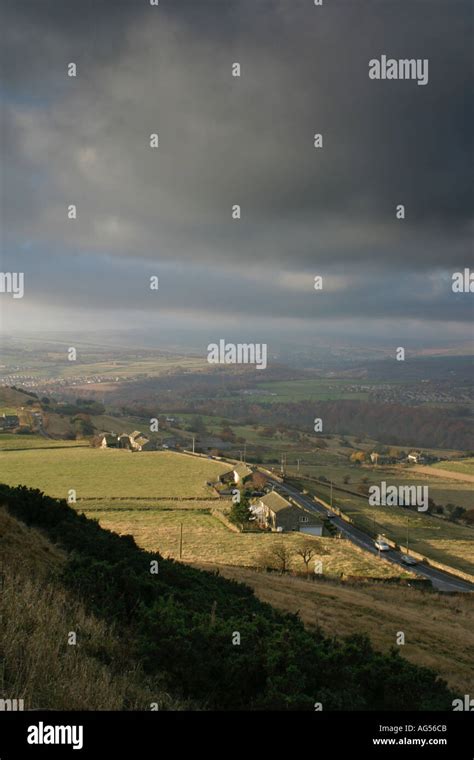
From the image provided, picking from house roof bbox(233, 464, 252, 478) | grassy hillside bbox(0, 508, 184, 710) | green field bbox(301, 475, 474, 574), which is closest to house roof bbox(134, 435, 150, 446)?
house roof bbox(233, 464, 252, 478)

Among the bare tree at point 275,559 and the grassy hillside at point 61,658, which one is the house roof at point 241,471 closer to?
the bare tree at point 275,559

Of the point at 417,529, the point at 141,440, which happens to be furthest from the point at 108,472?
the point at 417,529

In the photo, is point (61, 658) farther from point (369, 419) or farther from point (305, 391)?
point (305, 391)

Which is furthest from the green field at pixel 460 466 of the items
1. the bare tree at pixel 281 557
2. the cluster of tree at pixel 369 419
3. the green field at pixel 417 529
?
the bare tree at pixel 281 557

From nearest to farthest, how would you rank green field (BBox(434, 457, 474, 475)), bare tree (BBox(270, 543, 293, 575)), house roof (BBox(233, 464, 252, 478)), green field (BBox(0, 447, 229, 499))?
1. bare tree (BBox(270, 543, 293, 575))
2. green field (BBox(0, 447, 229, 499))
3. house roof (BBox(233, 464, 252, 478))
4. green field (BBox(434, 457, 474, 475))

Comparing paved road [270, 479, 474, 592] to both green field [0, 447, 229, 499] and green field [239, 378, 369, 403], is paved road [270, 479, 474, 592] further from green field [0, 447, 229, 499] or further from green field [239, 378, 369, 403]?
green field [239, 378, 369, 403]
